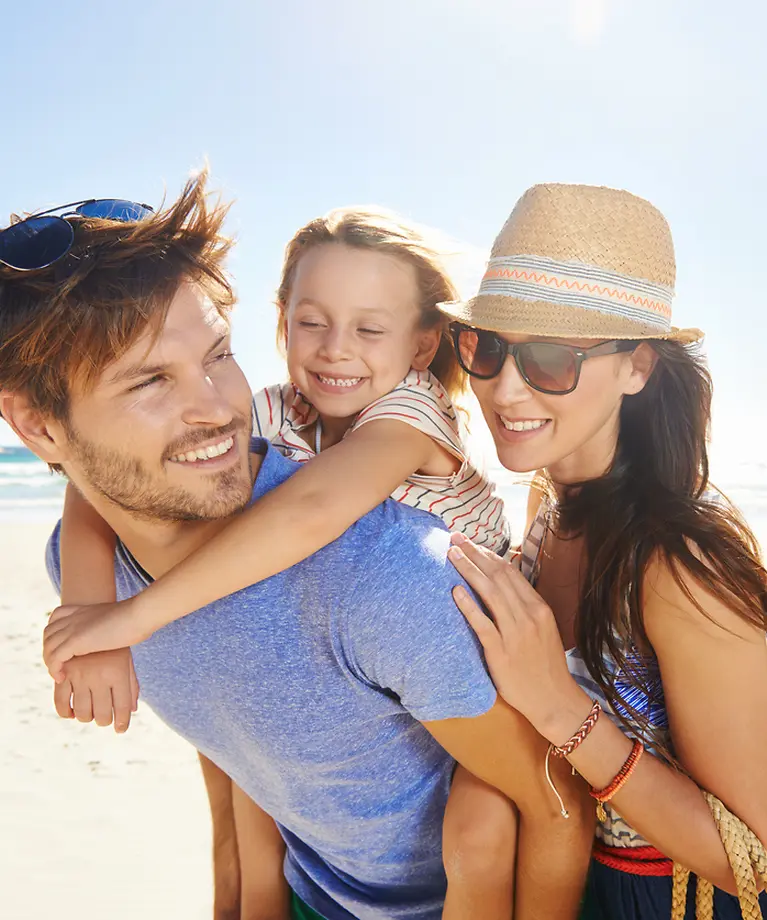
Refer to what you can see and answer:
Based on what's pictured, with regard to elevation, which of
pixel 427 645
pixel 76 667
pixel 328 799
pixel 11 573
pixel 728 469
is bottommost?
pixel 728 469

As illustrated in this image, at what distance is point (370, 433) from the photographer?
9.45ft

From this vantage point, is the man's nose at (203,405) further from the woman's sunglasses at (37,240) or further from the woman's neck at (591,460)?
the woman's neck at (591,460)

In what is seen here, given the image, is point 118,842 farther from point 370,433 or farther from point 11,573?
point 11,573

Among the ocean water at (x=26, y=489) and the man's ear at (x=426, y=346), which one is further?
the ocean water at (x=26, y=489)

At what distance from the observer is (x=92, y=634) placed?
7.16 feet

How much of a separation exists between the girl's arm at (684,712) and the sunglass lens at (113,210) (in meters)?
1.29

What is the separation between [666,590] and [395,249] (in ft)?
Result: 5.72

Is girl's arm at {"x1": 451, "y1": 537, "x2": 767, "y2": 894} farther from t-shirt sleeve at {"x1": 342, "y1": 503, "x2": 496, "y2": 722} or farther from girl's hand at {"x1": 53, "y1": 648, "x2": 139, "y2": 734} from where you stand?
girl's hand at {"x1": 53, "y1": 648, "x2": 139, "y2": 734}

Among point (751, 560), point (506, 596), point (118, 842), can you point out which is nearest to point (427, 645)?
point (506, 596)

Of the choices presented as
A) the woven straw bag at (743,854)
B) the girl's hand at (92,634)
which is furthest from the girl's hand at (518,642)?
the girl's hand at (92,634)

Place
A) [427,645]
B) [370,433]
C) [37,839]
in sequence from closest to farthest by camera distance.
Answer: [427,645], [370,433], [37,839]

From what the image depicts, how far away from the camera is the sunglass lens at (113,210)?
2.34m

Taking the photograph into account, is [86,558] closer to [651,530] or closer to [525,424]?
[525,424]

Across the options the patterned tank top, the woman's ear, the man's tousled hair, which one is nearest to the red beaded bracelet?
the patterned tank top
